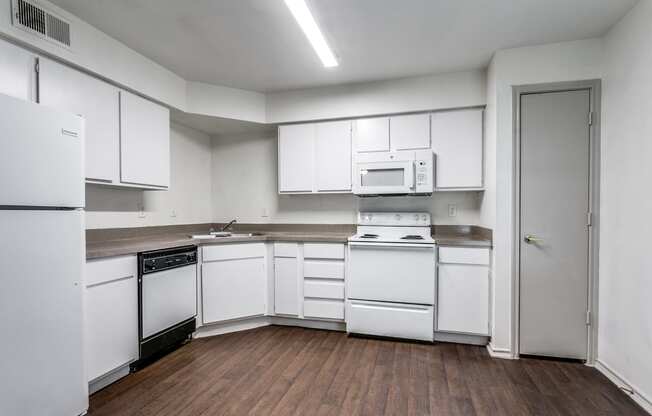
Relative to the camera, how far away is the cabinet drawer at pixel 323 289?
2.92 m

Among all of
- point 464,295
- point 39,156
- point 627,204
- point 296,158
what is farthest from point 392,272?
point 39,156

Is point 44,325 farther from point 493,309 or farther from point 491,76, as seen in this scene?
point 491,76

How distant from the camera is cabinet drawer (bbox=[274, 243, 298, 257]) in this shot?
3.03 m

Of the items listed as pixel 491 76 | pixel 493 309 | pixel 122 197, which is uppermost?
pixel 491 76

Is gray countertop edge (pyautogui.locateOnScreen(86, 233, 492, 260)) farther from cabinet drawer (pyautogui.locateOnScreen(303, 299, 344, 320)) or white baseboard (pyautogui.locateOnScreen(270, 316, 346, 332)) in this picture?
white baseboard (pyautogui.locateOnScreen(270, 316, 346, 332))

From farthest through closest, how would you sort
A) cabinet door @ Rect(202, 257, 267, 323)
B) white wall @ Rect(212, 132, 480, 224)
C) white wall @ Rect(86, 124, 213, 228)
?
white wall @ Rect(212, 132, 480, 224), cabinet door @ Rect(202, 257, 267, 323), white wall @ Rect(86, 124, 213, 228)

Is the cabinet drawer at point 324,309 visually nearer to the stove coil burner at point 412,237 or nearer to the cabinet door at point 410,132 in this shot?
the stove coil burner at point 412,237

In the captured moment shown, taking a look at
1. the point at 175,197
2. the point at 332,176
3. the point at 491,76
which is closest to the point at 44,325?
the point at 175,197

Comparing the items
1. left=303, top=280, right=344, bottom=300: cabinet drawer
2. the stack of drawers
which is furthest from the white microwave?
left=303, top=280, right=344, bottom=300: cabinet drawer

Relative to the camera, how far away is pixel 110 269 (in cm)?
198

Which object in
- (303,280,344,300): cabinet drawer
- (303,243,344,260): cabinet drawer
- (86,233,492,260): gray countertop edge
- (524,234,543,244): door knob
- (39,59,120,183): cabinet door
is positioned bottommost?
(303,280,344,300): cabinet drawer

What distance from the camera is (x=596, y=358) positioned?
2244mm

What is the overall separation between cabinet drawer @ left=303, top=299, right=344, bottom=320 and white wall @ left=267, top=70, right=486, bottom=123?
1883 millimetres

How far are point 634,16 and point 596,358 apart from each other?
7.69ft
